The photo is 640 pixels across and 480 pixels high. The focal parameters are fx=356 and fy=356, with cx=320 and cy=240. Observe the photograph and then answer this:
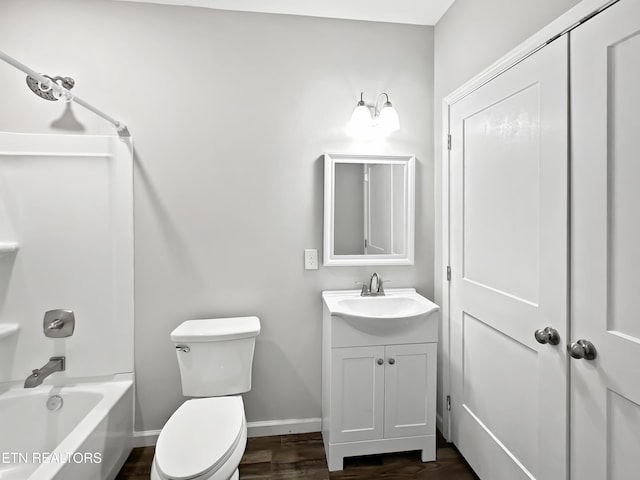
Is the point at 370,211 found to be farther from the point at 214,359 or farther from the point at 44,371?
the point at 44,371

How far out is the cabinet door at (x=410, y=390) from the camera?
1.88m

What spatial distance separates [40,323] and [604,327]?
8.40ft

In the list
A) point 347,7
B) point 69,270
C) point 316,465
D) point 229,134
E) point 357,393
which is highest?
point 347,7

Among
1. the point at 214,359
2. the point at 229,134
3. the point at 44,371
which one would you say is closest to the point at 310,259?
the point at 214,359

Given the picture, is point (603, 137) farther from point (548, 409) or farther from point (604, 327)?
point (548, 409)

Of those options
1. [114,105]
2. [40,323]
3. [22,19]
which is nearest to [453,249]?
[114,105]

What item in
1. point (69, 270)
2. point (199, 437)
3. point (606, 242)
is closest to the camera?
point (606, 242)

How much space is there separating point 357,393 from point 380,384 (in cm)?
13

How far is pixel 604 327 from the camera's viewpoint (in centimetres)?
111

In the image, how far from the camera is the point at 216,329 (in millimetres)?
1879

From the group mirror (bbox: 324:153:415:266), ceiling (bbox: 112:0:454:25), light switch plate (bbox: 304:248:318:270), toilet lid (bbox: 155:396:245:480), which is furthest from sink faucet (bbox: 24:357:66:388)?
ceiling (bbox: 112:0:454:25)

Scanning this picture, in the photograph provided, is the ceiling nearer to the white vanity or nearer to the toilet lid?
the white vanity

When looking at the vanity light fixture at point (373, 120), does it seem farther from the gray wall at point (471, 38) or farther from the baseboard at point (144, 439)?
the baseboard at point (144, 439)

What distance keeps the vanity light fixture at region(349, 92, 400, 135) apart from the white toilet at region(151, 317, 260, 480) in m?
1.27
